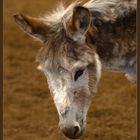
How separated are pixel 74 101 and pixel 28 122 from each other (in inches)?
17.5

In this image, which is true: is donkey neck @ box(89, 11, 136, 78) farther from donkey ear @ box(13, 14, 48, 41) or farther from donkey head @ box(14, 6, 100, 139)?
donkey ear @ box(13, 14, 48, 41)

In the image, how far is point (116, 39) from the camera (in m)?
1.60

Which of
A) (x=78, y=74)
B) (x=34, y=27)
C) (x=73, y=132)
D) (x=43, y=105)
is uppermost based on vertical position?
(x=34, y=27)

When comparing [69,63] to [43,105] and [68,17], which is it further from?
[43,105]

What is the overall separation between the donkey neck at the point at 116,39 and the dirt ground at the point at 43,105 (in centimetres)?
9

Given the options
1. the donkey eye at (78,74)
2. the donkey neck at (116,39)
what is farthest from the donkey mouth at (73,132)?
the donkey neck at (116,39)

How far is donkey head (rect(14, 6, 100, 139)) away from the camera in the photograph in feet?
4.67

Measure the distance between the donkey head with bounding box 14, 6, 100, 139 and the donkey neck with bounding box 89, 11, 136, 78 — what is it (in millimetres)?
67

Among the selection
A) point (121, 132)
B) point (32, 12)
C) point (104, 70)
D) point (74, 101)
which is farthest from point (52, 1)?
point (121, 132)

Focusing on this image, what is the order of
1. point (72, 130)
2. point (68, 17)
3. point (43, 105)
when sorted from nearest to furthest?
point (72, 130) < point (68, 17) < point (43, 105)

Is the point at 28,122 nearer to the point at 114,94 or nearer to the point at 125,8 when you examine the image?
→ the point at 114,94

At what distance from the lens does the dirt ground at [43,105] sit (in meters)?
1.66

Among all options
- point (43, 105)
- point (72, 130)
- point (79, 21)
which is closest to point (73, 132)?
point (72, 130)

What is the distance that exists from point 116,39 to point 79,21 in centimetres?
20
